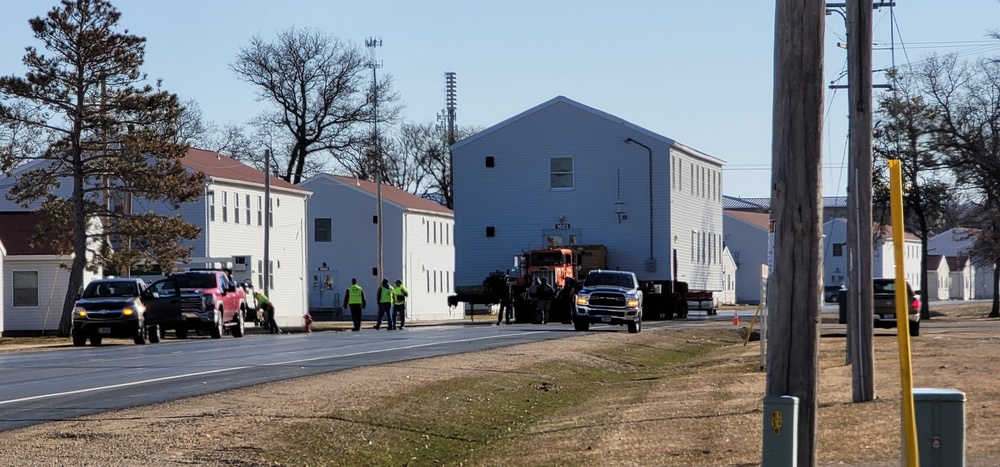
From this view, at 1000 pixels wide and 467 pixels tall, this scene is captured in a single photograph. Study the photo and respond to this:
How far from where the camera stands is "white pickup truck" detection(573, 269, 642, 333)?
133 feet

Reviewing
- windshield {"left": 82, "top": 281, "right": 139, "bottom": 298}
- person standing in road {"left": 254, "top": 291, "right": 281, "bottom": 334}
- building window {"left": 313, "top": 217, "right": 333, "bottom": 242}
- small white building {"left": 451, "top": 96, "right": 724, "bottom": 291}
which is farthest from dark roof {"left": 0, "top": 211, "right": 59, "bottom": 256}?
building window {"left": 313, "top": 217, "right": 333, "bottom": 242}

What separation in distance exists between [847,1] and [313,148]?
217 ft

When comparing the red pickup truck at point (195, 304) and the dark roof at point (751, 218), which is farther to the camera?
the dark roof at point (751, 218)

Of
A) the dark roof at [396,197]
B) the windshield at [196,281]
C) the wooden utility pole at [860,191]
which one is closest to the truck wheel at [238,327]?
the windshield at [196,281]

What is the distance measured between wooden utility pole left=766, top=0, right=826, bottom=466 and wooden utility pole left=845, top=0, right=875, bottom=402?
788 centimetres

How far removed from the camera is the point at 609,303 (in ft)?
133

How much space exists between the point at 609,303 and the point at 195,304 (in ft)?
38.8

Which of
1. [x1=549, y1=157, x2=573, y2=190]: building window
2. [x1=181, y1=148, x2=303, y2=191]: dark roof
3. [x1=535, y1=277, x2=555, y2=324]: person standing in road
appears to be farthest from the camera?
[x1=181, y1=148, x2=303, y2=191]: dark roof

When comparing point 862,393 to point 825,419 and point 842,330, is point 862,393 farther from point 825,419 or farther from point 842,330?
point 842,330

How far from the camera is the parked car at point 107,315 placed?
36.6 meters

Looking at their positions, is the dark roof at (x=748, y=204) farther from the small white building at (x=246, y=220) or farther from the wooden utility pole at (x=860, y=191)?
the wooden utility pole at (x=860, y=191)

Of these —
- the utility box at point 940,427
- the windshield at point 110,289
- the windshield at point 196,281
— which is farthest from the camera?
the windshield at point 196,281

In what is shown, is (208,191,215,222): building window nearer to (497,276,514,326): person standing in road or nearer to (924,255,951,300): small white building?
(497,276,514,326): person standing in road

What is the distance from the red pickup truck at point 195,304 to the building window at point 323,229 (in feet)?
107
